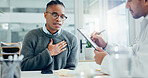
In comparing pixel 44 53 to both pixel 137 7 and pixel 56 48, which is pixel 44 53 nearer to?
pixel 56 48

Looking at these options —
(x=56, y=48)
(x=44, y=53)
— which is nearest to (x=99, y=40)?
(x=56, y=48)

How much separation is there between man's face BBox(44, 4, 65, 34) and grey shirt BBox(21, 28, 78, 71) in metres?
0.10

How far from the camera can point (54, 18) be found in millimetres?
1806

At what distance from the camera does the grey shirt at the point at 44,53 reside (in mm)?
1669

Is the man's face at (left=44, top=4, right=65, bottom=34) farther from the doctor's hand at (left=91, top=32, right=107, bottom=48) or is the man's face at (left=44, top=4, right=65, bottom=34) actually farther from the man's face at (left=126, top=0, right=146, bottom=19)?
the man's face at (left=126, top=0, right=146, bottom=19)

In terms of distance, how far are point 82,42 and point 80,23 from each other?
348mm

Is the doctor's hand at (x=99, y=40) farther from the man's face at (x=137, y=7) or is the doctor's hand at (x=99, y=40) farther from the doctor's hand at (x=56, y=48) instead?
the man's face at (x=137, y=7)

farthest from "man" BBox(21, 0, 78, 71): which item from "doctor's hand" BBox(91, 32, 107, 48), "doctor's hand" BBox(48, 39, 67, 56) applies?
"doctor's hand" BBox(91, 32, 107, 48)

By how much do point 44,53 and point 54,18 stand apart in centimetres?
38

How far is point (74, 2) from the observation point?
329cm

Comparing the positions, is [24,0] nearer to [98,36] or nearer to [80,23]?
[80,23]

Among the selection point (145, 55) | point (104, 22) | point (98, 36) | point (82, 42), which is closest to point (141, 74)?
point (145, 55)

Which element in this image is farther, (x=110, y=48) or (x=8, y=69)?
(x=110, y=48)

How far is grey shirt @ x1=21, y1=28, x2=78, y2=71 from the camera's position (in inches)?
65.7
